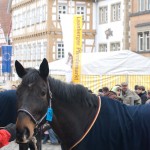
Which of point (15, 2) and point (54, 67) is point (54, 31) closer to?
point (15, 2)

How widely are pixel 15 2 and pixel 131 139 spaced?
4807 centimetres

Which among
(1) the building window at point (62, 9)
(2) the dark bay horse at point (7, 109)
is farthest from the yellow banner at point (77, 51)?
(1) the building window at point (62, 9)

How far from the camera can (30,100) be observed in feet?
15.7

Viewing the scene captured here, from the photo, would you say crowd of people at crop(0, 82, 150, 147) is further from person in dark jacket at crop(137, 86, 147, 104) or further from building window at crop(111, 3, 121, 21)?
building window at crop(111, 3, 121, 21)

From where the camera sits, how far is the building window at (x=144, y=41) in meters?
34.2

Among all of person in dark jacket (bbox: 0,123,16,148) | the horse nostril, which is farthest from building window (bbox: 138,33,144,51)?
the horse nostril

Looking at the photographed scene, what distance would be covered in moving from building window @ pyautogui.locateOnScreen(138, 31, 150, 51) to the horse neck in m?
29.3

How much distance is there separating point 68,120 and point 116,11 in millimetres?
34894

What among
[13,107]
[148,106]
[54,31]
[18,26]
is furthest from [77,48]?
[18,26]

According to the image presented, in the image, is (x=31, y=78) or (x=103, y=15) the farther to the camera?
(x=103, y=15)

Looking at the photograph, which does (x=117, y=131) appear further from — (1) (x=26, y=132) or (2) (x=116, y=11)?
(2) (x=116, y=11)

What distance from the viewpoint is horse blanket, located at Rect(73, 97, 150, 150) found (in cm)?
502

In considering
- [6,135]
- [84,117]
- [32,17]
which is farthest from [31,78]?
[32,17]

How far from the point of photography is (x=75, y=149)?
5039 millimetres
